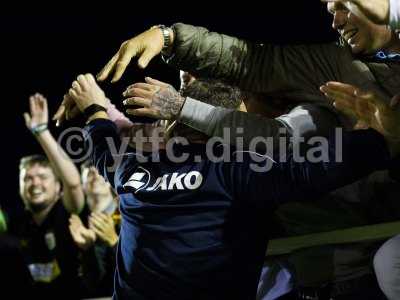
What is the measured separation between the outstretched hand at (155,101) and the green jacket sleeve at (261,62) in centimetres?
17

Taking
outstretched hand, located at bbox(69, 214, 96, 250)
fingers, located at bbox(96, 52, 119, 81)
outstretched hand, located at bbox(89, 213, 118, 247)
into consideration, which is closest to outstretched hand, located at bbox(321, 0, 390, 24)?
fingers, located at bbox(96, 52, 119, 81)

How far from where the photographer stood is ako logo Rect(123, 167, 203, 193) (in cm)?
142

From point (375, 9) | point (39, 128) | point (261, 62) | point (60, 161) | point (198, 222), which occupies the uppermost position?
point (375, 9)

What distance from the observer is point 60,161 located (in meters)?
2.86

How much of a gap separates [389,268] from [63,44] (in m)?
2.70

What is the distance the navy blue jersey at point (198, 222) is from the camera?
137cm

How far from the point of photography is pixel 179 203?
4.72ft

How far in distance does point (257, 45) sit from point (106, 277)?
1.31 meters

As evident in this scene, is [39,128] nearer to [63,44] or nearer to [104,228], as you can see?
[104,228]

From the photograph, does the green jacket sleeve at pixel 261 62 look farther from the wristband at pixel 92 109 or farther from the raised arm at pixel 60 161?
the raised arm at pixel 60 161

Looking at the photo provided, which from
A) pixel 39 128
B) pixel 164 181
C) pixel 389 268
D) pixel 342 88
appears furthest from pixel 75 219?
pixel 342 88

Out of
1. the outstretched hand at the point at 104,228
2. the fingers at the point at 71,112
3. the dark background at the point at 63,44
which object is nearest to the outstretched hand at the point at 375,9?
the fingers at the point at 71,112

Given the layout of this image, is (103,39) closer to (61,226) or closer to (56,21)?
(56,21)

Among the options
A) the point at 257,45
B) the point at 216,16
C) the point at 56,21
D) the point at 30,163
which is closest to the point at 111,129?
the point at 257,45
